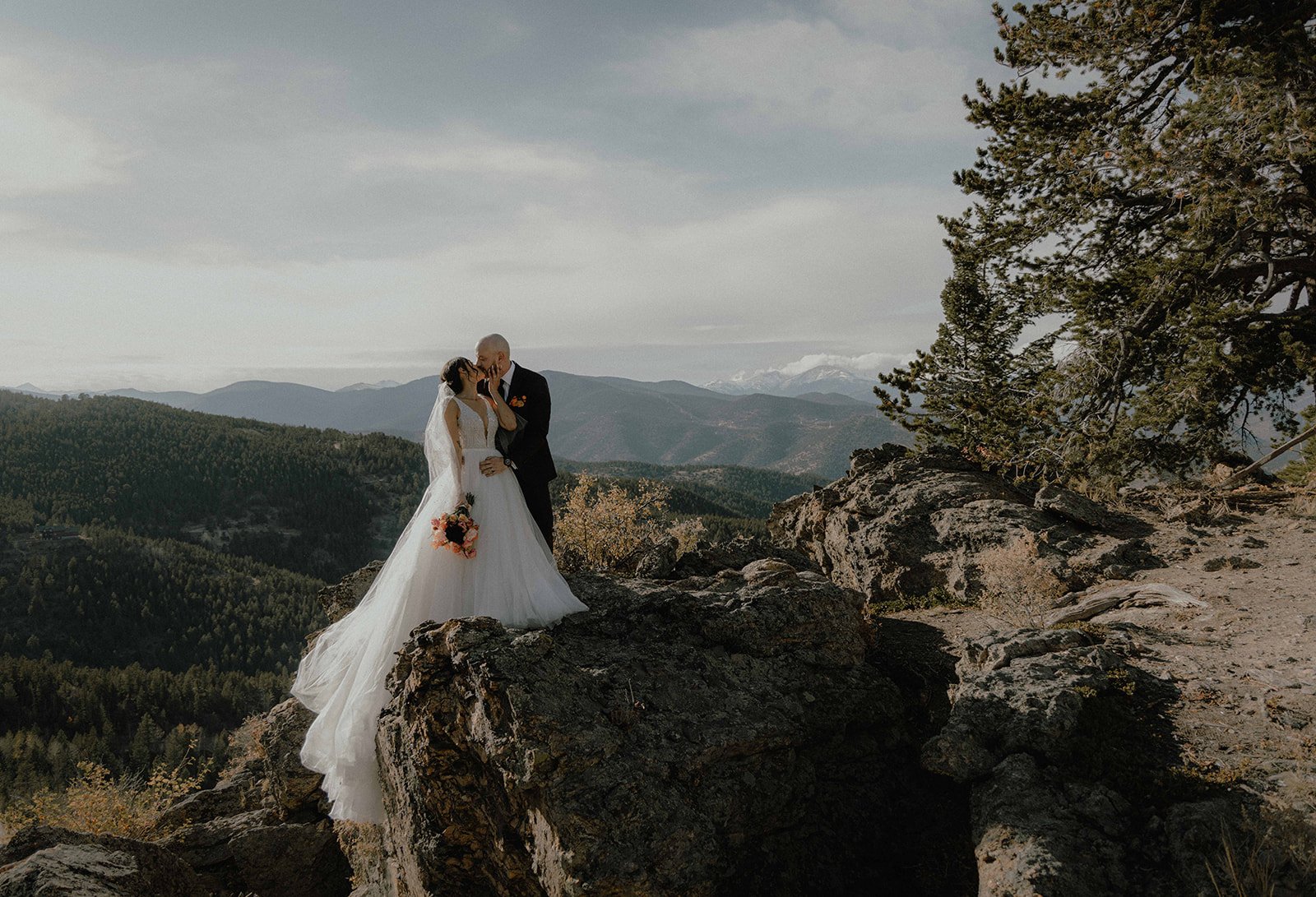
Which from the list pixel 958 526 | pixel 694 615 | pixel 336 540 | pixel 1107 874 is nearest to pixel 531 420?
pixel 694 615

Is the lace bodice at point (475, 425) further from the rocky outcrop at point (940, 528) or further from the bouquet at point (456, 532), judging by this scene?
the rocky outcrop at point (940, 528)

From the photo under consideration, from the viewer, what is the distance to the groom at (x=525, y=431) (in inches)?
309

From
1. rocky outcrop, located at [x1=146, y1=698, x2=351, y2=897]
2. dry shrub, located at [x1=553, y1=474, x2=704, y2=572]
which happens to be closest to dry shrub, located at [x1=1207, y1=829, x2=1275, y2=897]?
dry shrub, located at [x1=553, y1=474, x2=704, y2=572]

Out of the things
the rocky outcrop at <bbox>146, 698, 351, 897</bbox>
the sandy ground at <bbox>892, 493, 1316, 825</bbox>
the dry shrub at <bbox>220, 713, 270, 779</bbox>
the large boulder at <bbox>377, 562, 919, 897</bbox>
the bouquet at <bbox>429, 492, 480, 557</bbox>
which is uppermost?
the bouquet at <bbox>429, 492, 480, 557</bbox>

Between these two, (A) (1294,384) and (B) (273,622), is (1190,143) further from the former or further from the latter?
(B) (273,622)

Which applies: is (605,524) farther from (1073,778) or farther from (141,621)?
(141,621)

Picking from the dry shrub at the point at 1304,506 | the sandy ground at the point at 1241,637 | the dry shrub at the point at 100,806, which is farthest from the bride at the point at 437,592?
the dry shrub at the point at 100,806

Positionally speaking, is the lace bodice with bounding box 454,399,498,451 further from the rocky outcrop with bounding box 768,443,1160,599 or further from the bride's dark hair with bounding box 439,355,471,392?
the rocky outcrop with bounding box 768,443,1160,599

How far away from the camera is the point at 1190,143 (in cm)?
1029

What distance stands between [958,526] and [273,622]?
161 metres

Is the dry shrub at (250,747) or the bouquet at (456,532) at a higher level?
the bouquet at (456,532)

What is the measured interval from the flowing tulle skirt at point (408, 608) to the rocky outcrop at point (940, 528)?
6740 mm

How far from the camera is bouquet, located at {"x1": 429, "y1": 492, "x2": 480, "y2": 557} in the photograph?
286 inches

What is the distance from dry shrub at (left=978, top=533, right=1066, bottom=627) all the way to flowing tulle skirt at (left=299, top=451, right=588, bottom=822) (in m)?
5.81
